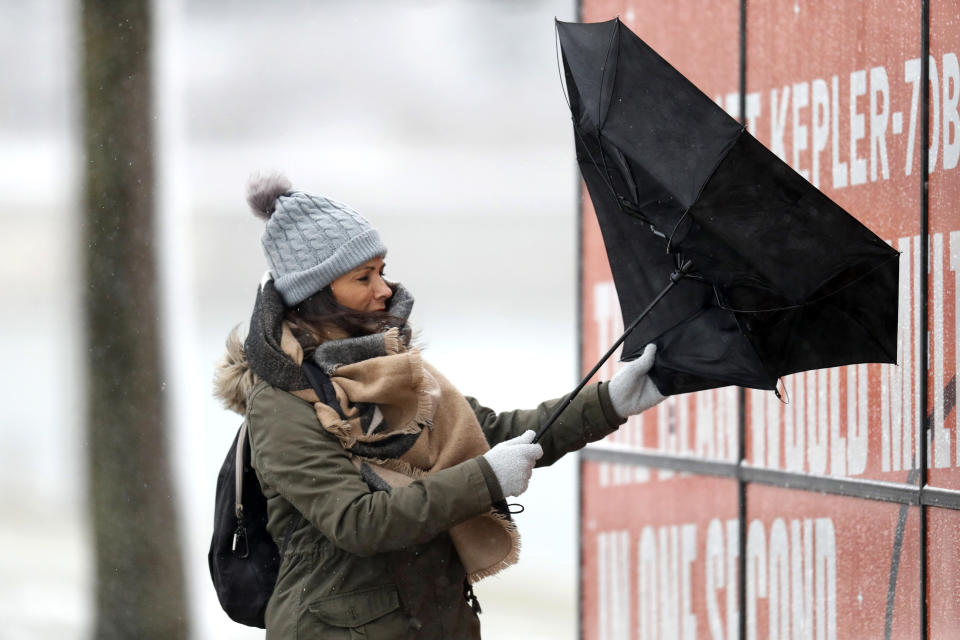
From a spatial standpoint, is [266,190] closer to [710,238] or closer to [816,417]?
[710,238]

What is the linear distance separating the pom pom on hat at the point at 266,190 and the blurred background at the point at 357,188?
26.1ft

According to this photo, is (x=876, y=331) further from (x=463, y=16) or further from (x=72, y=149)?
(x=463, y=16)

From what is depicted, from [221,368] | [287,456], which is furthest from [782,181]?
[221,368]

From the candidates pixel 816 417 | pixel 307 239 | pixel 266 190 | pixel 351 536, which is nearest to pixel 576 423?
pixel 351 536

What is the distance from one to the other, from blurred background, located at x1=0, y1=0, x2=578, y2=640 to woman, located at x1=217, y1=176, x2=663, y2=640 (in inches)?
309

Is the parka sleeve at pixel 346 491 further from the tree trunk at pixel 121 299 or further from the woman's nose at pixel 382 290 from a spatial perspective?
the tree trunk at pixel 121 299

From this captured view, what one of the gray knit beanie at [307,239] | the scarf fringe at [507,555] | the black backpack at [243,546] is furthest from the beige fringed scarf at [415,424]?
the black backpack at [243,546]

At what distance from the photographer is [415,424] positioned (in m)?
2.93

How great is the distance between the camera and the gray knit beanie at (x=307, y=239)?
2932mm

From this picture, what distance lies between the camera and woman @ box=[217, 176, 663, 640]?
8.91 feet

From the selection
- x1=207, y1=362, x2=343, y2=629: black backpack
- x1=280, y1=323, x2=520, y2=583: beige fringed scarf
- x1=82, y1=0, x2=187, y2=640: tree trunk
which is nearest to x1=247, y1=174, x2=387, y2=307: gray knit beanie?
x1=280, y1=323, x2=520, y2=583: beige fringed scarf

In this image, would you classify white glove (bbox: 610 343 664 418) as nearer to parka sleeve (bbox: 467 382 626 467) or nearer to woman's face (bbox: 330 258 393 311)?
parka sleeve (bbox: 467 382 626 467)

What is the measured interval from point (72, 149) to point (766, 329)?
15.5ft

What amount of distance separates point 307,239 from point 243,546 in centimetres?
77
